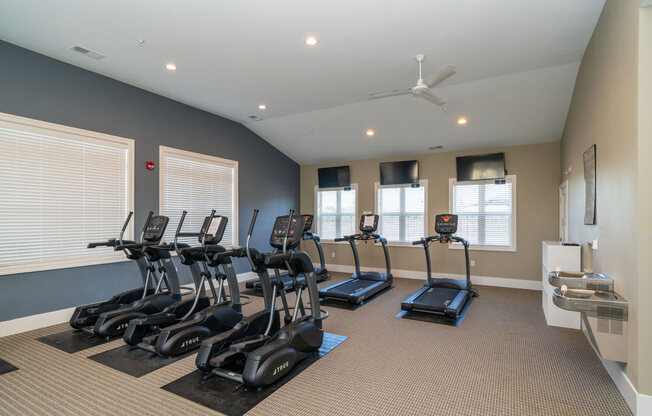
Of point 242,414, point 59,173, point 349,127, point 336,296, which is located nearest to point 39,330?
point 59,173

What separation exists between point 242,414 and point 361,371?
1157 millimetres

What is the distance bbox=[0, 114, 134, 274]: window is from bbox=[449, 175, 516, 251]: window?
638 cm

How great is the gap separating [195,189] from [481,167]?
5823 millimetres

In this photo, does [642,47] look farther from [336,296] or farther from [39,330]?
[39,330]

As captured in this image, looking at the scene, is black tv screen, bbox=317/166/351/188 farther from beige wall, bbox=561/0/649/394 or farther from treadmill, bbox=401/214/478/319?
beige wall, bbox=561/0/649/394

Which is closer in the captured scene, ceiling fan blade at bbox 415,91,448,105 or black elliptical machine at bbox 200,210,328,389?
black elliptical machine at bbox 200,210,328,389

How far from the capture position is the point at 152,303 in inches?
171

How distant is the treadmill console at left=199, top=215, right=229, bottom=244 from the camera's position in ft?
13.2

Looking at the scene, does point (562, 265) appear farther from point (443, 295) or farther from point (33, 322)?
point (33, 322)

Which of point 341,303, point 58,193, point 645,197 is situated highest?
point 58,193

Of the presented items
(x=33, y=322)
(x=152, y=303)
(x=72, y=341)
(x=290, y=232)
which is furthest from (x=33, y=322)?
Answer: (x=290, y=232)

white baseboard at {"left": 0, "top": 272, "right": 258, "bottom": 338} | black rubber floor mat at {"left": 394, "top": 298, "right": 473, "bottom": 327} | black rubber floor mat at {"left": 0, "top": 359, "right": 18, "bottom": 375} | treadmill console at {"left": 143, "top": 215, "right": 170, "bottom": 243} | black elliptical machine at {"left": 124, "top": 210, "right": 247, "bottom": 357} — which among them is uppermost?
treadmill console at {"left": 143, "top": 215, "right": 170, "bottom": 243}

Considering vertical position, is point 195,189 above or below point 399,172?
below

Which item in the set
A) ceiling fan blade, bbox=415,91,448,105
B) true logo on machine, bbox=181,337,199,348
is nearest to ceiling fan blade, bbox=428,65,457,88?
ceiling fan blade, bbox=415,91,448,105
